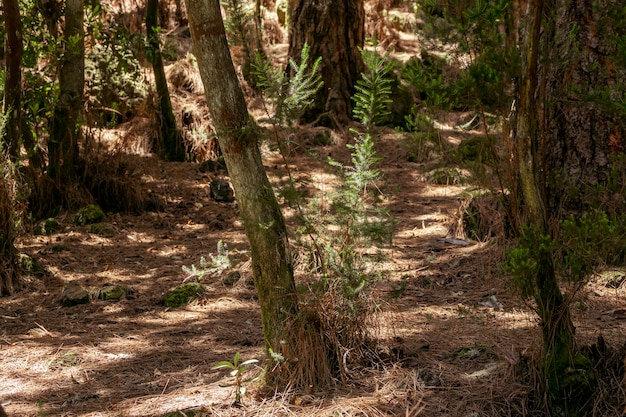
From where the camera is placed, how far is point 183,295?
6.65 m

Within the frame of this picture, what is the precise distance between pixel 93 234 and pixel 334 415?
17.0 ft

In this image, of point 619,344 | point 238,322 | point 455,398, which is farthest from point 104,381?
point 619,344

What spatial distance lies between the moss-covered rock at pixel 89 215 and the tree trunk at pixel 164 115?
1.94 meters

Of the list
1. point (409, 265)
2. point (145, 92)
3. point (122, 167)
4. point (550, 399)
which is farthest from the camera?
point (145, 92)

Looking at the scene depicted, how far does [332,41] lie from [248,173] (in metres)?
7.17

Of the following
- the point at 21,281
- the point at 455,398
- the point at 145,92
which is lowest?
the point at 455,398

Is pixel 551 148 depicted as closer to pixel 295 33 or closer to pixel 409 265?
pixel 409 265

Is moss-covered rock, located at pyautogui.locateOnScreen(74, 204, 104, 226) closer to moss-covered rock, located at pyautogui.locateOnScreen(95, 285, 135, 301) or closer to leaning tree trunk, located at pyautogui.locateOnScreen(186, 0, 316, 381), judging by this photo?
moss-covered rock, located at pyautogui.locateOnScreen(95, 285, 135, 301)

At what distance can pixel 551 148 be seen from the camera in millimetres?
6203

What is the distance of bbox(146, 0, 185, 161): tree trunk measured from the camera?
10273mm

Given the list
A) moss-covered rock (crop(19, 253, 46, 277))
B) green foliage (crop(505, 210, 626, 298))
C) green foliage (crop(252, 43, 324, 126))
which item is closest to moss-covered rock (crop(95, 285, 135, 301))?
moss-covered rock (crop(19, 253, 46, 277))

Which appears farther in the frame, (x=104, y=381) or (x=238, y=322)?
(x=238, y=322)

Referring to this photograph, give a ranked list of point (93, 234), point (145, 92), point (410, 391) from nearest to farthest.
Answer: point (410, 391), point (93, 234), point (145, 92)

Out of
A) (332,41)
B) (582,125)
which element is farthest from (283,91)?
(332,41)
